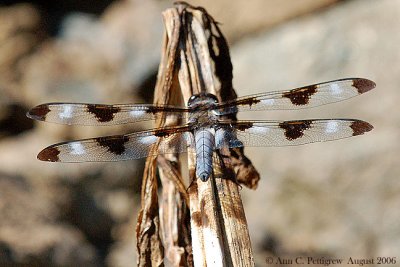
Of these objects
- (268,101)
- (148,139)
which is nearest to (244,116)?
(268,101)

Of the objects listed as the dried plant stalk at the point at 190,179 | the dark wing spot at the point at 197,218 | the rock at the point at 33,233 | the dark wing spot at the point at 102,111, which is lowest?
the dark wing spot at the point at 197,218

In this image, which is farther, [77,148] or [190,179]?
[77,148]

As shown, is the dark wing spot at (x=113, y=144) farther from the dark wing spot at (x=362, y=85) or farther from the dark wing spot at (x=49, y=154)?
the dark wing spot at (x=362, y=85)

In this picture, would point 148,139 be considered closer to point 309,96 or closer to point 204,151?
point 204,151

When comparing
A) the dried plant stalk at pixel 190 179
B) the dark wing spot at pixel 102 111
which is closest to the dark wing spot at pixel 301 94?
the dried plant stalk at pixel 190 179

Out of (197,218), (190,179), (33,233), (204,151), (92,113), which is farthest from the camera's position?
(33,233)

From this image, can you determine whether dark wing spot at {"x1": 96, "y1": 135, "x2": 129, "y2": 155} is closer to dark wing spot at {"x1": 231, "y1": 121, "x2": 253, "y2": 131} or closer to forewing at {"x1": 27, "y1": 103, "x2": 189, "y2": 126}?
forewing at {"x1": 27, "y1": 103, "x2": 189, "y2": 126}
